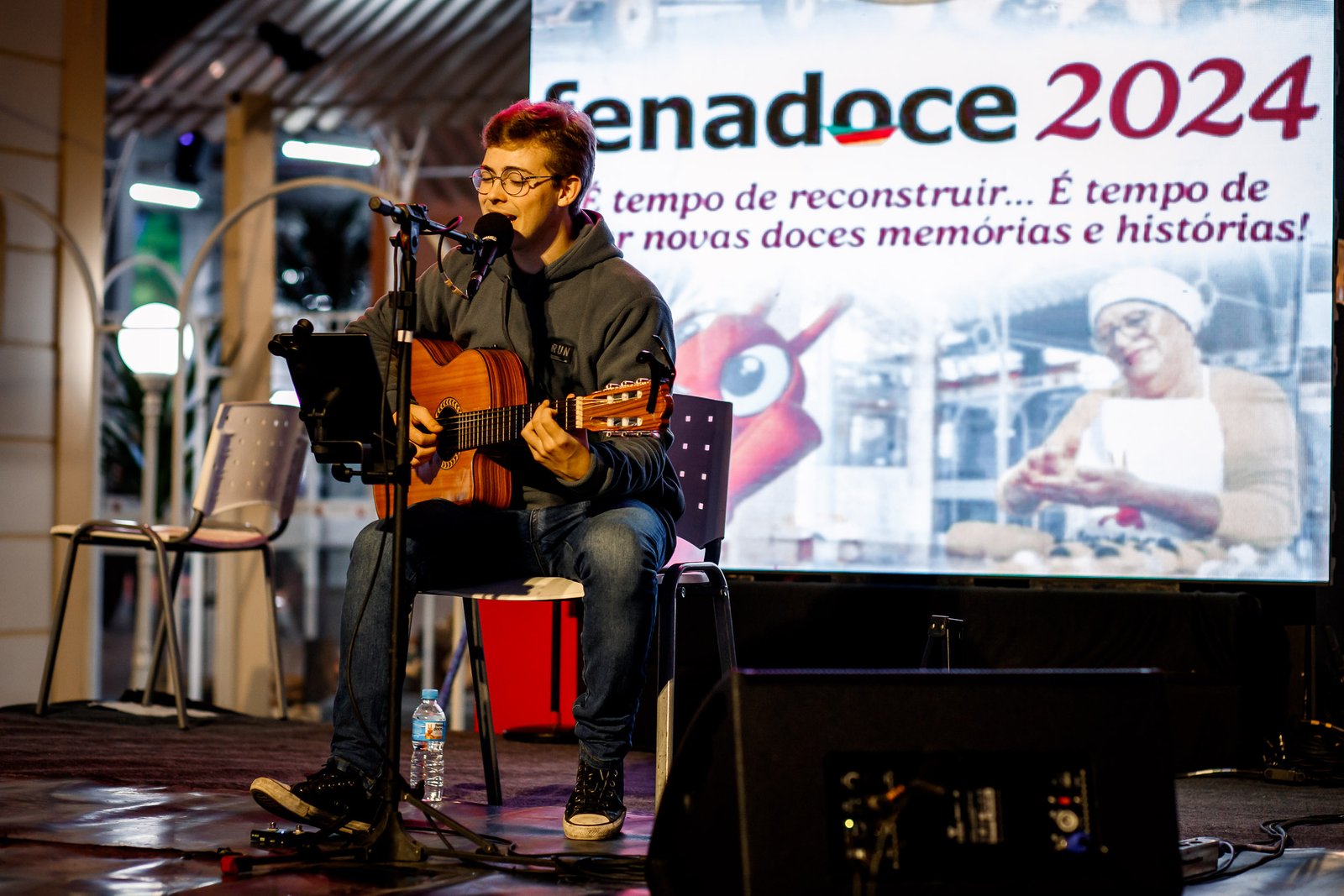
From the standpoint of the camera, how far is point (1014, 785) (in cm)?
159

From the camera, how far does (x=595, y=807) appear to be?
7.34ft

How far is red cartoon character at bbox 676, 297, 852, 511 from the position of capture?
386 cm

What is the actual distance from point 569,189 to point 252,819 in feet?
4.09

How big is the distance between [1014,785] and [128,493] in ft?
25.1

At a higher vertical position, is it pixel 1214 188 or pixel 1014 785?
pixel 1214 188

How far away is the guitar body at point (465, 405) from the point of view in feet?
7.66

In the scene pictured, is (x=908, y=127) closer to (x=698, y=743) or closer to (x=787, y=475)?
(x=787, y=475)

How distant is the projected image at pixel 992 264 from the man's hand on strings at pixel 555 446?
175 cm

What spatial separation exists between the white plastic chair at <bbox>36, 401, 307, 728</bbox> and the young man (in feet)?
Answer: 5.24

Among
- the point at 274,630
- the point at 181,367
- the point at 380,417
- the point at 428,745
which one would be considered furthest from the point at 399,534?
the point at 181,367

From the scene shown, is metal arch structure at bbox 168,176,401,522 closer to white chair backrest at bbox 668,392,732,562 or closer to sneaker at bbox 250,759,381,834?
white chair backrest at bbox 668,392,732,562

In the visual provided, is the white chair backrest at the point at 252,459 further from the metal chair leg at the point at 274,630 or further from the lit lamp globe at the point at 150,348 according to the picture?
the lit lamp globe at the point at 150,348

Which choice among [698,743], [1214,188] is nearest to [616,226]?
[1214,188]

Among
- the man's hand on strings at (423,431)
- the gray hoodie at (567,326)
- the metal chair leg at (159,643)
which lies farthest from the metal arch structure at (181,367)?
the man's hand on strings at (423,431)
